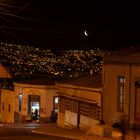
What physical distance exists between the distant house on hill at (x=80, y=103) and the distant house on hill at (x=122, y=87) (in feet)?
2.60

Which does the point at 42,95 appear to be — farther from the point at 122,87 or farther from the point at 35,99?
the point at 122,87

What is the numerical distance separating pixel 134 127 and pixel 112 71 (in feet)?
12.1

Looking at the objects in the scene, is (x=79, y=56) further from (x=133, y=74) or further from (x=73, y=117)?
(x=133, y=74)

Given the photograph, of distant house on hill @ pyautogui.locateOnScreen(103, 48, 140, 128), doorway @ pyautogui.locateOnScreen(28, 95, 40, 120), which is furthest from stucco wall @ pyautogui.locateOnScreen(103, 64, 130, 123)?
doorway @ pyautogui.locateOnScreen(28, 95, 40, 120)

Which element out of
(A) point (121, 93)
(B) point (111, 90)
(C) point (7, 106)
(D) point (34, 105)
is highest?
(B) point (111, 90)

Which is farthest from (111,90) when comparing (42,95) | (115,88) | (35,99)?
(35,99)

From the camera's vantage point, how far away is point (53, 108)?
48.2 meters

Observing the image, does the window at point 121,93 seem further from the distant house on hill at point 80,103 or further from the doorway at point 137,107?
the distant house on hill at point 80,103

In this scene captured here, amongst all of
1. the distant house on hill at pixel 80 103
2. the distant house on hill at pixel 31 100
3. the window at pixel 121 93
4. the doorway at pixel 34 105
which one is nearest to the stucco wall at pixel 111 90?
the window at pixel 121 93

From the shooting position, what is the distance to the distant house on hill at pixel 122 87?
91.6 ft

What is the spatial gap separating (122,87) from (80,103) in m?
6.06

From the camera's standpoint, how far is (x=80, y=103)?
34375 millimetres

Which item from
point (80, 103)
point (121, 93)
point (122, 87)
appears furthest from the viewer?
point (80, 103)

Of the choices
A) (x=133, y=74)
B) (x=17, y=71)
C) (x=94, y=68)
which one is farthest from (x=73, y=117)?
(x=17, y=71)
